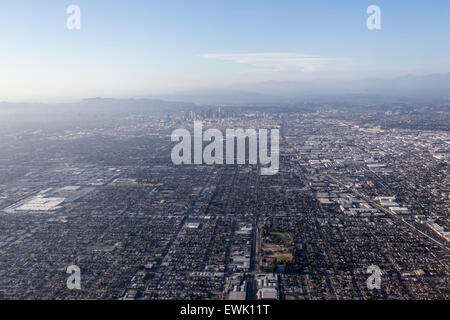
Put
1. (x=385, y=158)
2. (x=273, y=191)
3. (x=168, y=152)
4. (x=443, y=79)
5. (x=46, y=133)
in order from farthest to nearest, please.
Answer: (x=443, y=79), (x=46, y=133), (x=168, y=152), (x=385, y=158), (x=273, y=191)

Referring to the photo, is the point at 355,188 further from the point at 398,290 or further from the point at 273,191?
the point at 398,290

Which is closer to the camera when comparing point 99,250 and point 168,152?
point 99,250

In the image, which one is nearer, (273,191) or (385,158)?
(273,191)

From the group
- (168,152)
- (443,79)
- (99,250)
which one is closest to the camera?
(99,250)

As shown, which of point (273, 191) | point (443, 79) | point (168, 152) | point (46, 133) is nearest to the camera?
point (273, 191)

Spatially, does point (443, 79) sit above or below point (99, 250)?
above

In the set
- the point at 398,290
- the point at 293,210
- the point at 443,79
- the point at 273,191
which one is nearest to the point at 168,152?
the point at 273,191

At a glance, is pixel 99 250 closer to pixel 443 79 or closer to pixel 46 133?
pixel 46 133

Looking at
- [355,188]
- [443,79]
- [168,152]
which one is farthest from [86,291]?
[443,79]

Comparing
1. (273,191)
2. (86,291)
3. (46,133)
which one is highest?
(46,133)
